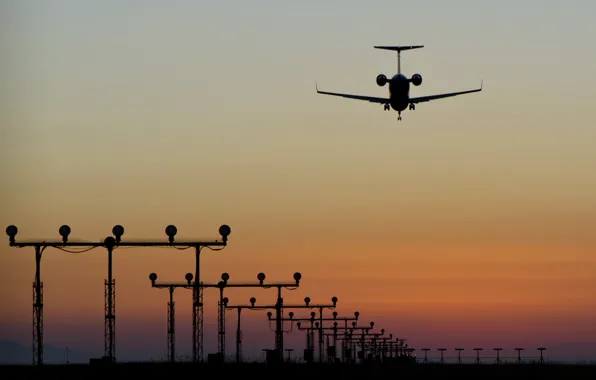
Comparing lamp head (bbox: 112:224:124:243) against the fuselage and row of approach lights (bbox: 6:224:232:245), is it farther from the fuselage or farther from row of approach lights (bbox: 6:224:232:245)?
the fuselage

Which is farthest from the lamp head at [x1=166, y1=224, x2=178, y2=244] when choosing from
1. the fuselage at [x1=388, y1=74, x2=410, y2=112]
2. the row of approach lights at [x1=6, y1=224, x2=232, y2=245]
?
the fuselage at [x1=388, y1=74, x2=410, y2=112]

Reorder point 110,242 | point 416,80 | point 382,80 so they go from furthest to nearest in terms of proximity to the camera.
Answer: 1. point 382,80
2. point 416,80
3. point 110,242

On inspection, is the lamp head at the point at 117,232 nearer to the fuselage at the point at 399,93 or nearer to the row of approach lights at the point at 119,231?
the row of approach lights at the point at 119,231

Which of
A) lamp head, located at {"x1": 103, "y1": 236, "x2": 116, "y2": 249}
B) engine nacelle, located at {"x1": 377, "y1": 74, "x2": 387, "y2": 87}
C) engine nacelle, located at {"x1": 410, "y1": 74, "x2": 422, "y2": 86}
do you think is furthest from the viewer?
engine nacelle, located at {"x1": 377, "y1": 74, "x2": 387, "y2": 87}

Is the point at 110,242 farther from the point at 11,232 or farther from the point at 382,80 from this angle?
the point at 382,80

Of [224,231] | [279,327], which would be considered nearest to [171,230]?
[224,231]

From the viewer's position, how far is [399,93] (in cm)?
10988

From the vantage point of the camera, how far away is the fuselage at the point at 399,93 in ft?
360

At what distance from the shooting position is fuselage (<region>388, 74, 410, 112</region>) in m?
110

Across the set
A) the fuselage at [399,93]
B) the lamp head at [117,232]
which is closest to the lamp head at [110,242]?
the lamp head at [117,232]

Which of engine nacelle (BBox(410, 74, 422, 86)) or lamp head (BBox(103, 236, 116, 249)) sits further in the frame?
engine nacelle (BBox(410, 74, 422, 86))

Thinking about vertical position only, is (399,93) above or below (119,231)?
above

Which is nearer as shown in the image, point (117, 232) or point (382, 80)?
point (117, 232)

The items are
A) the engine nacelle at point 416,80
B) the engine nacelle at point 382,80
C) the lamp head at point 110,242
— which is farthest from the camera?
the engine nacelle at point 382,80
